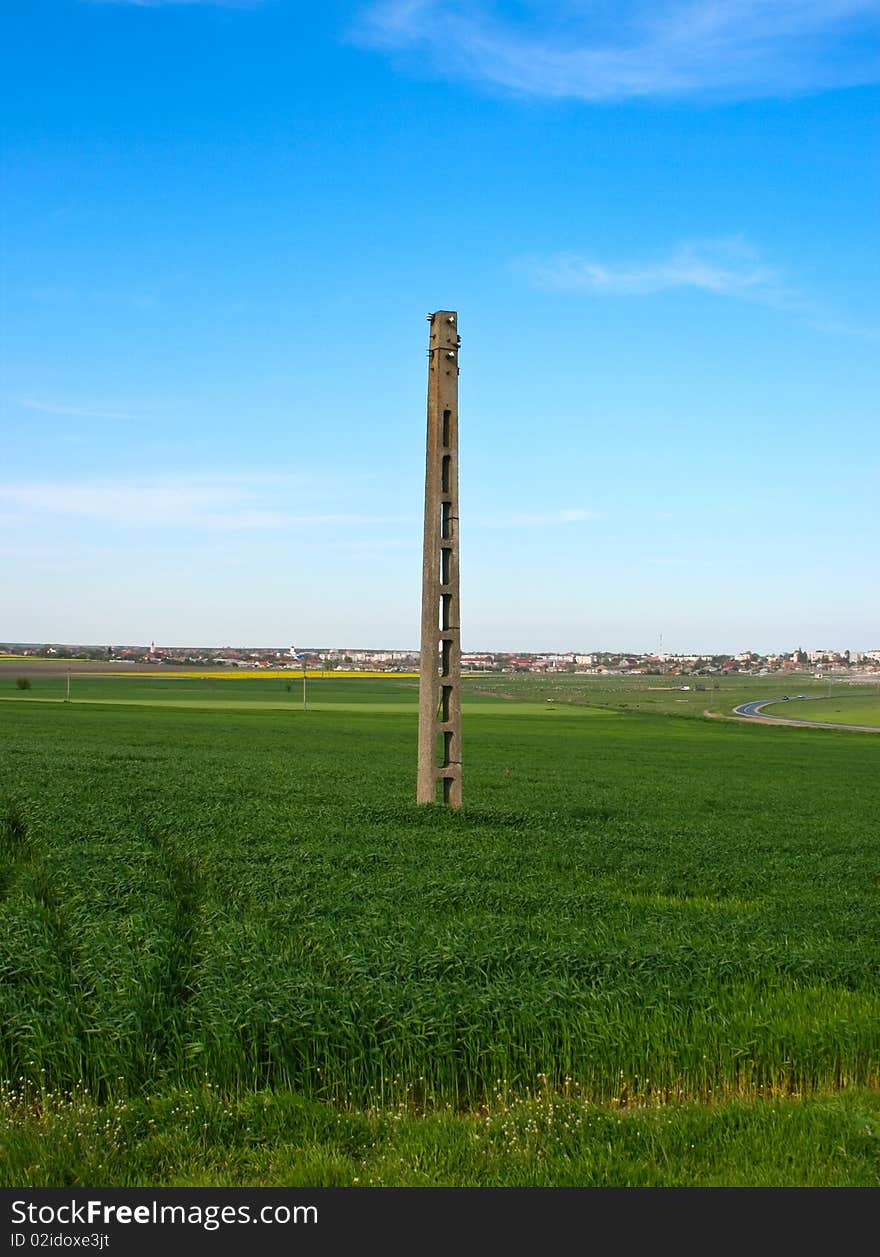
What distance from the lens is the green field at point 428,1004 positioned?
6.93 m

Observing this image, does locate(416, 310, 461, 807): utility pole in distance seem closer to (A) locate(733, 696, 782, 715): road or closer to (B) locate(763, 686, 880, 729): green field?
(B) locate(763, 686, 880, 729): green field

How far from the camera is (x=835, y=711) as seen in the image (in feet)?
444

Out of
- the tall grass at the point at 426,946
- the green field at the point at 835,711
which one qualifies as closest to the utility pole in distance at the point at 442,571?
the tall grass at the point at 426,946

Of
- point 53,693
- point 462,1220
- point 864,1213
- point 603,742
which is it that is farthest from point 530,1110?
point 53,693

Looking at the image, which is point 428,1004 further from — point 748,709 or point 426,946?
point 748,709

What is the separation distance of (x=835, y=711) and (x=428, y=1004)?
136454mm

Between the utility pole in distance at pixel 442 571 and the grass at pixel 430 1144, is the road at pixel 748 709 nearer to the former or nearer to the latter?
the utility pole in distance at pixel 442 571

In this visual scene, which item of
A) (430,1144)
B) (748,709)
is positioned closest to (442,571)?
(430,1144)

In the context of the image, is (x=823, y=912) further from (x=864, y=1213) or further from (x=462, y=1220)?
(x=462, y=1220)

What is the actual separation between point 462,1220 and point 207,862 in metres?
9.94

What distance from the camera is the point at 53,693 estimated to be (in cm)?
11850

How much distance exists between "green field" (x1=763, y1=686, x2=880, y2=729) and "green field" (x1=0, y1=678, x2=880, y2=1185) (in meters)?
91.7

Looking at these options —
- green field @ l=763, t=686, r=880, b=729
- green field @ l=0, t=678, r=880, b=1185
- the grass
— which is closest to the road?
green field @ l=763, t=686, r=880, b=729

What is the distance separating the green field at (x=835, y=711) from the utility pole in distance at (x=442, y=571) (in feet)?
286
